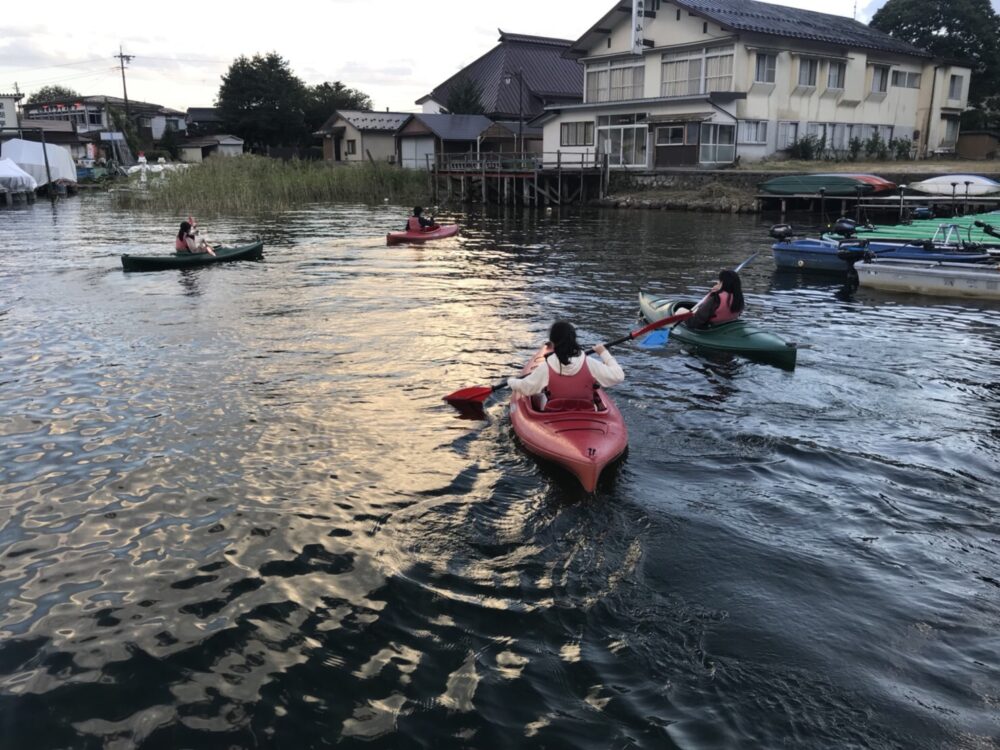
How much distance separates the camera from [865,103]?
142 feet

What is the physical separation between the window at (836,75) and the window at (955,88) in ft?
29.6

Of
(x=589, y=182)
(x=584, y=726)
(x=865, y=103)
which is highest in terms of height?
(x=865, y=103)

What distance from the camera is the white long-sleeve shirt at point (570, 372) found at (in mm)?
7465

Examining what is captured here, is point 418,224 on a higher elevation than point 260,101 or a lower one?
lower

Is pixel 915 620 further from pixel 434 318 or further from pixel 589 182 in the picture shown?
pixel 589 182

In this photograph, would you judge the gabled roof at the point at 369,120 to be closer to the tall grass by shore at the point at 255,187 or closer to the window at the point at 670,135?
the tall grass by shore at the point at 255,187

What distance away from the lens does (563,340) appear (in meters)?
7.20

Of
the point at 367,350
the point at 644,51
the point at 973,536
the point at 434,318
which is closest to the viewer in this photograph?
the point at 973,536

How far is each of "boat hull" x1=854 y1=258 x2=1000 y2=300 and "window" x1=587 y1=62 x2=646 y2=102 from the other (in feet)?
98.4

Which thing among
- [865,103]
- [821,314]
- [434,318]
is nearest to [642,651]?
[434,318]

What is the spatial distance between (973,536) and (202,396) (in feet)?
26.9

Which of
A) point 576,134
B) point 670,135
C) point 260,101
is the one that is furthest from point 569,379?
point 260,101

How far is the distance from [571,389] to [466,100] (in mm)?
55410

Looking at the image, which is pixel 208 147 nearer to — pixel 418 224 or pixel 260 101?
pixel 260 101
